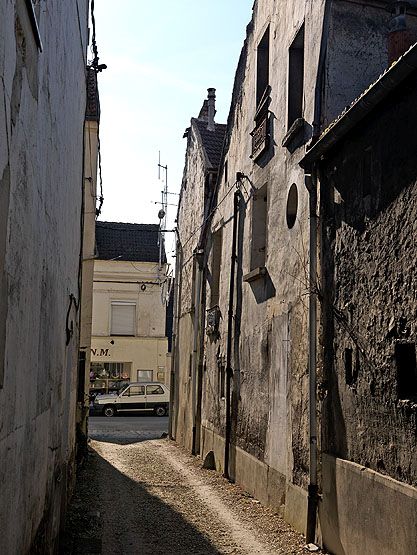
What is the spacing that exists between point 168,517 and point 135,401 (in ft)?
71.9

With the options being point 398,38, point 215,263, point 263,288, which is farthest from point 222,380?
point 398,38

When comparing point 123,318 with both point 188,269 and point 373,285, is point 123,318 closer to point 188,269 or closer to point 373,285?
point 188,269

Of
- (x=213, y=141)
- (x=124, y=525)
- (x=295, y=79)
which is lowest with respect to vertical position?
(x=124, y=525)

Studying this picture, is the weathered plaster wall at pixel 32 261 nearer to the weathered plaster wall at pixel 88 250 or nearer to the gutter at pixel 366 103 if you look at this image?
the gutter at pixel 366 103

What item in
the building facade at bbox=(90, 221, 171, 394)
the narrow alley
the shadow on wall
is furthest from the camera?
the building facade at bbox=(90, 221, 171, 394)

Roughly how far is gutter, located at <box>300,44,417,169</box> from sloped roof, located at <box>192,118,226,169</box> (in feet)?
31.3

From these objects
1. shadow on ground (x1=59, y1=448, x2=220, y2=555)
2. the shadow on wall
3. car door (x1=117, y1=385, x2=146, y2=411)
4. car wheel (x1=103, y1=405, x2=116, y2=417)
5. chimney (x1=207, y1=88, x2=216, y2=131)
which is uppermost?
chimney (x1=207, y1=88, x2=216, y2=131)

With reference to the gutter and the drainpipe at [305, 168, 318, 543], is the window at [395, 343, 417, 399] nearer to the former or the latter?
the drainpipe at [305, 168, 318, 543]

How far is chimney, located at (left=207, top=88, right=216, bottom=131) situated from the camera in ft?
66.6

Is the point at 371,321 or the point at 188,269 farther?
the point at 188,269

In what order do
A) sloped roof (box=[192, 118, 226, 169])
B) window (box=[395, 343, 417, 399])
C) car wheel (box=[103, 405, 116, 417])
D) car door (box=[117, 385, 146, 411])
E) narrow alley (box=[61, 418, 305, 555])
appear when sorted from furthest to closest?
car door (box=[117, 385, 146, 411]) → car wheel (box=[103, 405, 116, 417]) → sloped roof (box=[192, 118, 226, 169]) → narrow alley (box=[61, 418, 305, 555]) → window (box=[395, 343, 417, 399])

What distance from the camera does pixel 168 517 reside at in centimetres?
900

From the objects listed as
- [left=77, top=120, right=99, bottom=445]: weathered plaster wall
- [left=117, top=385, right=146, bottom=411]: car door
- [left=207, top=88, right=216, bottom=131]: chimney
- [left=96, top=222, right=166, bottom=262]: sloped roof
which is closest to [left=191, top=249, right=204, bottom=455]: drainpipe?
[left=77, top=120, right=99, bottom=445]: weathered plaster wall

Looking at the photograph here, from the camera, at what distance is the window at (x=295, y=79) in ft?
31.5
